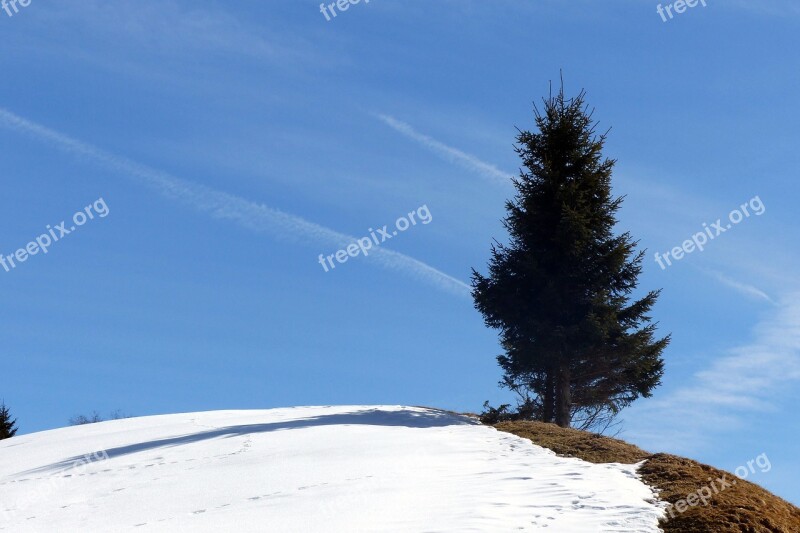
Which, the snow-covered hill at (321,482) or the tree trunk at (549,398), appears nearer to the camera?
the snow-covered hill at (321,482)

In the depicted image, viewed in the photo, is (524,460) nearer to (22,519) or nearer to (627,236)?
(22,519)

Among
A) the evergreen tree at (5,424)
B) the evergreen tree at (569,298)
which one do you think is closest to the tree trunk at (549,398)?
the evergreen tree at (569,298)

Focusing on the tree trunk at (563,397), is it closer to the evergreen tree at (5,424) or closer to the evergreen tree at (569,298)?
the evergreen tree at (569,298)

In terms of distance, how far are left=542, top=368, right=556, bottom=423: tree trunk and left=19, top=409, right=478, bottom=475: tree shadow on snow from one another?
10.0ft

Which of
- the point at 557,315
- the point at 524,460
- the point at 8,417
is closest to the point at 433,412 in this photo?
the point at 557,315

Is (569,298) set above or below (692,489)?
above

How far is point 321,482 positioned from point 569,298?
1236 centimetres

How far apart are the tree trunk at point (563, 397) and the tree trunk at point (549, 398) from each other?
25 cm

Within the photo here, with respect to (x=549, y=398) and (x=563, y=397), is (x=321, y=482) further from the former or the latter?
(x=549, y=398)

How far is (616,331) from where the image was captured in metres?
24.4

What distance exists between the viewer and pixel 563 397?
80.5 ft

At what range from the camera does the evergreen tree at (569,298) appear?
24297 millimetres

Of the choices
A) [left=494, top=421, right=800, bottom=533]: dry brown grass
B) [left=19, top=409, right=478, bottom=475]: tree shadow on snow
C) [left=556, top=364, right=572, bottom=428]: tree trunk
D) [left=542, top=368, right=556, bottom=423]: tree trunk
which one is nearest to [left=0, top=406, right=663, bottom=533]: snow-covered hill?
[left=19, top=409, right=478, bottom=475]: tree shadow on snow

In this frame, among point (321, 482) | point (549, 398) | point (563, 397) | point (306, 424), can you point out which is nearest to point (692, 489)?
point (321, 482)
